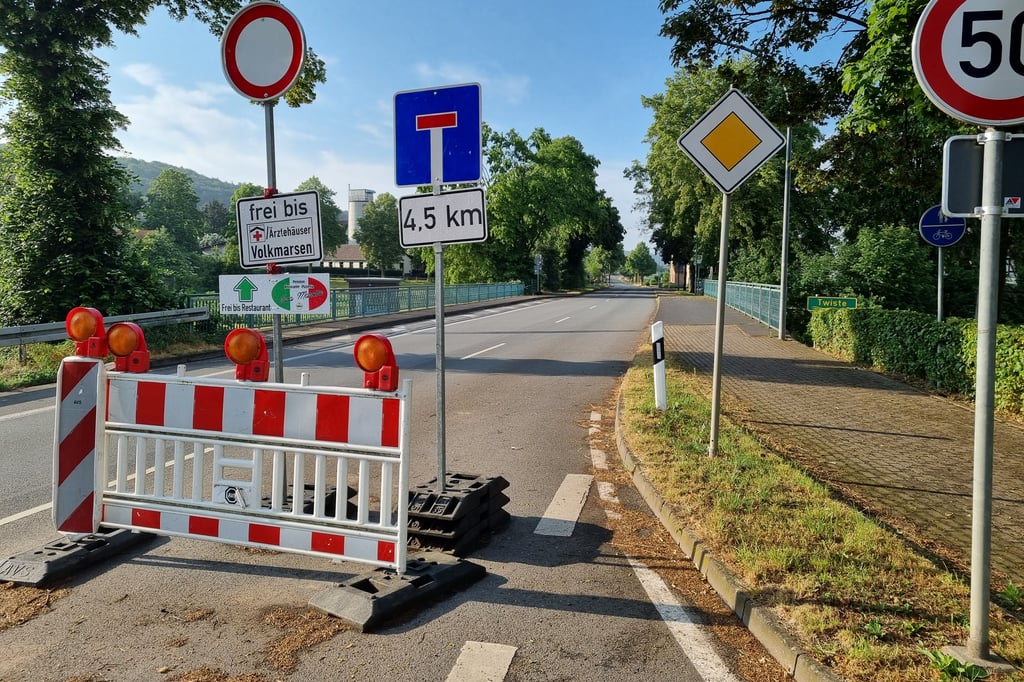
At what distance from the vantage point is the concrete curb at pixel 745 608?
2.87m

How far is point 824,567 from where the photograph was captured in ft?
12.2

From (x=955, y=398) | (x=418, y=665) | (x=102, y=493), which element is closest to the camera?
(x=418, y=665)

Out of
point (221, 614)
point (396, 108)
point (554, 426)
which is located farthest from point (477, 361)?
point (221, 614)

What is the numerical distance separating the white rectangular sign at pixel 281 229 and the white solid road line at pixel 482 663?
97.5 inches

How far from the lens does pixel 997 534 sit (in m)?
4.54

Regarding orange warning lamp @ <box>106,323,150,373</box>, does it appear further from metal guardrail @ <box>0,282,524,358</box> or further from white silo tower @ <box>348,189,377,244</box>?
white silo tower @ <box>348,189,377,244</box>

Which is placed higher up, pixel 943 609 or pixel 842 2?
pixel 842 2

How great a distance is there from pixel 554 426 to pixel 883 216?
84.3ft

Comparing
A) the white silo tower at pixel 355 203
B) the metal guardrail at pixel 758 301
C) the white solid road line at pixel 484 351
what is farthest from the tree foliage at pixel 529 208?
the white silo tower at pixel 355 203

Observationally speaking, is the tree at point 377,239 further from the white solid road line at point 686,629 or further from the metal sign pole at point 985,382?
the metal sign pole at point 985,382

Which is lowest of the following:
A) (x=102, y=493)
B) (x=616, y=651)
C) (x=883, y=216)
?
Result: (x=616, y=651)

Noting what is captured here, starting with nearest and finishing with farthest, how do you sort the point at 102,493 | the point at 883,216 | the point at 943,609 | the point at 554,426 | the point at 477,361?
the point at 943,609 < the point at 102,493 < the point at 554,426 < the point at 477,361 < the point at 883,216

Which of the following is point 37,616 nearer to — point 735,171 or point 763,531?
point 763,531

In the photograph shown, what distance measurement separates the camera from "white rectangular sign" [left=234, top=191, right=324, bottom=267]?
4.31 meters
